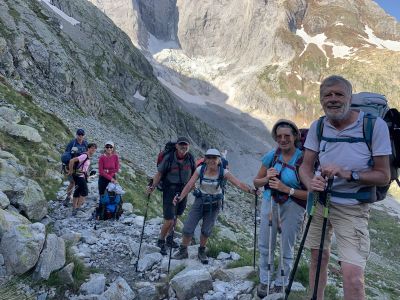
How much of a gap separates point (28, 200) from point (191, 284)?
17.9 feet

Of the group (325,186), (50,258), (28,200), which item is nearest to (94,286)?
(50,258)

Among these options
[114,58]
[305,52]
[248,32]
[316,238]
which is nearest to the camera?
[316,238]

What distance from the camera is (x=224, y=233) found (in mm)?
20750

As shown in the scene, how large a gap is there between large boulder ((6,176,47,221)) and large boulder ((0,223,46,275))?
2.87 m

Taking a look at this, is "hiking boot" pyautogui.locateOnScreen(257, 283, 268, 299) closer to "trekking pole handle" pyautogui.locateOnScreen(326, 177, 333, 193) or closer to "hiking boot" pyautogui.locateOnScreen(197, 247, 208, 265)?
"hiking boot" pyautogui.locateOnScreen(197, 247, 208, 265)

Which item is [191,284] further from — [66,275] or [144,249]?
[144,249]

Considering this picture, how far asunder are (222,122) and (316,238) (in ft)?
445

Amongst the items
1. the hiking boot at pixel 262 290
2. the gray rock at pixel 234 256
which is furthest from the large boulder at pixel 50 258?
the gray rock at pixel 234 256

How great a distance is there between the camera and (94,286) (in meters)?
7.20

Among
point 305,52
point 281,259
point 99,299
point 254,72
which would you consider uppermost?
point 305,52

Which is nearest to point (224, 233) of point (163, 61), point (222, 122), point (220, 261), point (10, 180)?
point (220, 261)

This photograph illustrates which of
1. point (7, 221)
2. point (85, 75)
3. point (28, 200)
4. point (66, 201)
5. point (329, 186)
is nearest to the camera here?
point (329, 186)

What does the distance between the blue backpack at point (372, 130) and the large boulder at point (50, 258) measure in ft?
17.6

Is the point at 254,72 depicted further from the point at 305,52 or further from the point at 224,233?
the point at 224,233
